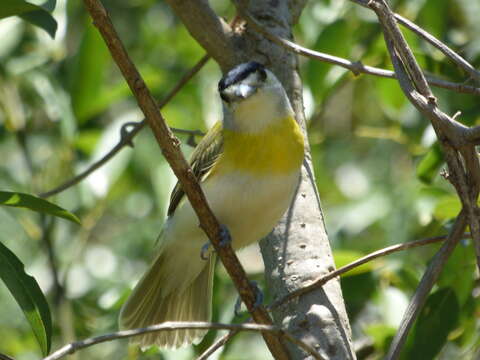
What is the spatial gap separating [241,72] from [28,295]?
1026 mm

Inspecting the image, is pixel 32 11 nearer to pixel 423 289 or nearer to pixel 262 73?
pixel 262 73

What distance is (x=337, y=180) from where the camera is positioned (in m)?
6.02

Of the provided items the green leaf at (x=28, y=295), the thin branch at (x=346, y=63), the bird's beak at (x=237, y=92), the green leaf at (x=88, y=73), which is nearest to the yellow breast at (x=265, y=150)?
the bird's beak at (x=237, y=92)

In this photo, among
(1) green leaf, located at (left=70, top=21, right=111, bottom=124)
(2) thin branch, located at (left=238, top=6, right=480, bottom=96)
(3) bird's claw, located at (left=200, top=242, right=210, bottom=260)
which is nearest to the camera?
(2) thin branch, located at (left=238, top=6, right=480, bottom=96)

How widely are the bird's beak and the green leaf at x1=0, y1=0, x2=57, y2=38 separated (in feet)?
2.14

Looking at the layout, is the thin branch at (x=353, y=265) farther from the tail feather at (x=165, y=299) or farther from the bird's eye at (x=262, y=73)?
the tail feather at (x=165, y=299)

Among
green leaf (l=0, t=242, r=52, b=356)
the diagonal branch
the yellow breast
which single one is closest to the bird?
the yellow breast

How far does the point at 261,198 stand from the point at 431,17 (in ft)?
5.30

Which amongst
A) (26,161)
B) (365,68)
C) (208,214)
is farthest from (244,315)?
(26,161)

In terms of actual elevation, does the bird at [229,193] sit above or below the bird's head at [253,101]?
below

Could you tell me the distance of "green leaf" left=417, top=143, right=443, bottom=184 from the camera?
3143 millimetres

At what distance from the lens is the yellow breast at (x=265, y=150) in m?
2.93

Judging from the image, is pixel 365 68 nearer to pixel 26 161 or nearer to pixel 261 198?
pixel 261 198

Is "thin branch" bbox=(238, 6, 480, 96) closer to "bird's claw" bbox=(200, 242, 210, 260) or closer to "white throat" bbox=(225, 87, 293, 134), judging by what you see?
"white throat" bbox=(225, 87, 293, 134)
